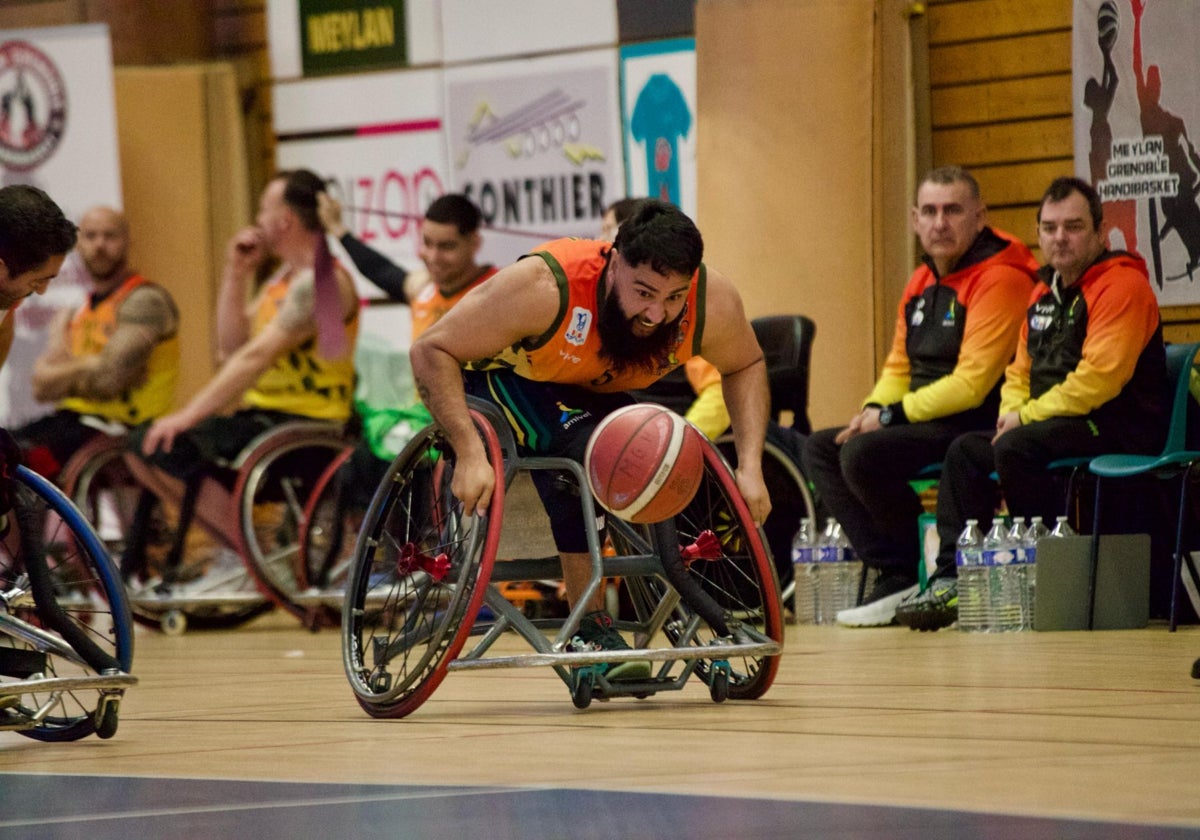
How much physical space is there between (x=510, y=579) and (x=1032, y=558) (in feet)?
9.32

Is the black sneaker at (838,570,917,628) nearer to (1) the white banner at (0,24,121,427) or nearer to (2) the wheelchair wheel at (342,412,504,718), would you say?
(2) the wheelchair wheel at (342,412,504,718)

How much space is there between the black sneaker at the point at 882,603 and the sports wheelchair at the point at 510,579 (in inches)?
109

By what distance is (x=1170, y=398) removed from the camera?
7.36m

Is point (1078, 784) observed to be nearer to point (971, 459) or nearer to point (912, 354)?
point (971, 459)

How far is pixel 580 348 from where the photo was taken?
4875 millimetres

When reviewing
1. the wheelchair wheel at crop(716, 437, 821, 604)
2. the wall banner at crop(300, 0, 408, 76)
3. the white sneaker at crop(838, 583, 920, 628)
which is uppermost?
the wall banner at crop(300, 0, 408, 76)

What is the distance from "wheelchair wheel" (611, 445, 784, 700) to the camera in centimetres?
480

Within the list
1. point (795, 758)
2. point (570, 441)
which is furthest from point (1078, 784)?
point (570, 441)

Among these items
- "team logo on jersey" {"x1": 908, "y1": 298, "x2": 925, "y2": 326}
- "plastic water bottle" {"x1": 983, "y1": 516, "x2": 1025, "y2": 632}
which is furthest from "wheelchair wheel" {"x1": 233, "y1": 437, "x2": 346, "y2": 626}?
"plastic water bottle" {"x1": 983, "y1": 516, "x2": 1025, "y2": 632}

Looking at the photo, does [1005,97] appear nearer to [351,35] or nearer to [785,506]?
[785,506]

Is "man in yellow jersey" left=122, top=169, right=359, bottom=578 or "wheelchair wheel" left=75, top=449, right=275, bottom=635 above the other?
"man in yellow jersey" left=122, top=169, right=359, bottom=578

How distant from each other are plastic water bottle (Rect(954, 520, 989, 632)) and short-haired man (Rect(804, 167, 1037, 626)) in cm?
47

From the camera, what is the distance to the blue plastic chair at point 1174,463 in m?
6.96

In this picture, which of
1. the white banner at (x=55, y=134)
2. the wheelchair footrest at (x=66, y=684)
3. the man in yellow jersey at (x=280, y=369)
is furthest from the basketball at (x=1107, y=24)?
the wheelchair footrest at (x=66, y=684)
